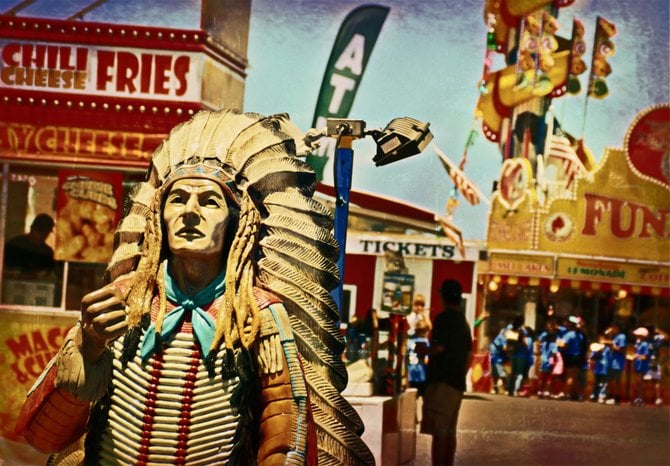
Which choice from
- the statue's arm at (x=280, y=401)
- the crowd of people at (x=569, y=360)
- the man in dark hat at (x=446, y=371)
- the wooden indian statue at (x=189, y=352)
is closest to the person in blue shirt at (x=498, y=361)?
the crowd of people at (x=569, y=360)

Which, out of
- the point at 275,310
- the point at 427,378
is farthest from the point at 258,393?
the point at 427,378

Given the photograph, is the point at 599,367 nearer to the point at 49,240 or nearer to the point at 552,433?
the point at 552,433

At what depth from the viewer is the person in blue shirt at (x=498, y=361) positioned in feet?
18.8

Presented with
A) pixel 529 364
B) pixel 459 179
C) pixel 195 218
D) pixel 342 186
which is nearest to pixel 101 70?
pixel 342 186

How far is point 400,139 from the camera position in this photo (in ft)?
15.4

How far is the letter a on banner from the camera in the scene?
5770mm

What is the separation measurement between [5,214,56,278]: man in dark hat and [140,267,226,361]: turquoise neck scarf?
2525mm

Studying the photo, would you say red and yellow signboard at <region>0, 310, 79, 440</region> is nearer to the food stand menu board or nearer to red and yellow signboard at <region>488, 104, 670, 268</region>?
the food stand menu board

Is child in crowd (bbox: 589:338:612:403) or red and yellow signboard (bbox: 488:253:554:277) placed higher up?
red and yellow signboard (bbox: 488:253:554:277)

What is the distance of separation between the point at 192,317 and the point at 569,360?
9.45 ft

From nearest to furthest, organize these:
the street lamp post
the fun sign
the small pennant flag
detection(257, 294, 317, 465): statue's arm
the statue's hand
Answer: the statue's hand
detection(257, 294, 317, 465): statue's arm
the street lamp post
the small pennant flag
the fun sign

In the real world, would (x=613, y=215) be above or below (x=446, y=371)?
above

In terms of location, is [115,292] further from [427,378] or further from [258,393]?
[427,378]

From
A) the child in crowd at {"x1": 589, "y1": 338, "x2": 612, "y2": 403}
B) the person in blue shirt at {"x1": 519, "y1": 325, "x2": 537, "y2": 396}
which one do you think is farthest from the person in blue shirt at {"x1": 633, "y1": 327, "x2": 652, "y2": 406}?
the person in blue shirt at {"x1": 519, "y1": 325, "x2": 537, "y2": 396}
